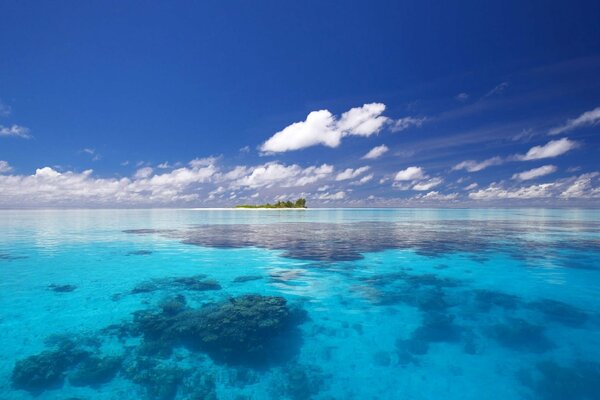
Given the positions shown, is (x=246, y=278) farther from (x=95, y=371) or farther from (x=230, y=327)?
(x=95, y=371)

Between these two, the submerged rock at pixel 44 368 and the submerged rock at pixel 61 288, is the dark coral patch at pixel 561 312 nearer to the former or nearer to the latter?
the submerged rock at pixel 44 368

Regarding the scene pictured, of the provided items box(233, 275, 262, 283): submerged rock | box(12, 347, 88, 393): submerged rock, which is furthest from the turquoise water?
box(233, 275, 262, 283): submerged rock

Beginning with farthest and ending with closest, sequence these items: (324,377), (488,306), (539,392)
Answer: (488,306) < (324,377) < (539,392)

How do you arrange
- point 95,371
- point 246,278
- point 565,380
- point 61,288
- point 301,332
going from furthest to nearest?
1. point 246,278
2. point 61,288
3. point 301,332
4. point 95,371
5. point 565,380

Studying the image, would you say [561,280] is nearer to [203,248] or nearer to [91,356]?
[91,356]

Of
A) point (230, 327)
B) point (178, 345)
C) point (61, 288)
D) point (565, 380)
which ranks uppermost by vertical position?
point (61, 288)

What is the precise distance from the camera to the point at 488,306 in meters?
12.5

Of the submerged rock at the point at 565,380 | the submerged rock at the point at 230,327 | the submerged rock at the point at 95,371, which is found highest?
the submerged rock at the point at 230,327

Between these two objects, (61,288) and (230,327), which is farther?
(61,288)

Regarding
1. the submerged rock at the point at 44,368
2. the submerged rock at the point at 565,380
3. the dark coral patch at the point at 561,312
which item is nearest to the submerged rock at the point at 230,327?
the submerged rock at the point at 44,368

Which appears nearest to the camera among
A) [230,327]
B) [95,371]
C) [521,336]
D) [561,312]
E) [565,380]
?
[565,380]

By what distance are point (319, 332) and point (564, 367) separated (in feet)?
22.5

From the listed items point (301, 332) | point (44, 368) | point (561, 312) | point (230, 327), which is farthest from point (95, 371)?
point (561, 312)

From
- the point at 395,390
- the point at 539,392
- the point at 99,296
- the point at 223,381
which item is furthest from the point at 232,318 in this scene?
the point at 539,392
